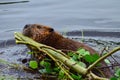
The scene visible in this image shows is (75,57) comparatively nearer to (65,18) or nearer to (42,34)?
(42,34)

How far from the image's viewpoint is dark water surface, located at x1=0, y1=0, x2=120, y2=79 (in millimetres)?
6918

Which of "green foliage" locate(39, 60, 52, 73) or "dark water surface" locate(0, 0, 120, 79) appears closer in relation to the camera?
"green foliage" locate(39, 60, 52, 73)

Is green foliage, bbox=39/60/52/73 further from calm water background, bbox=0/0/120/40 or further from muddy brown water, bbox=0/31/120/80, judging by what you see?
calm water background, bbox=0/0/120/40

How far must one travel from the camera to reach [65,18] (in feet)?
27.4

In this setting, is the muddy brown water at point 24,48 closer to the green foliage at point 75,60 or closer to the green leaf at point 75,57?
the green foliage at point 75,60

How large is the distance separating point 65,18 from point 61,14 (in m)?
0.29

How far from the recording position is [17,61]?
5.76 metres

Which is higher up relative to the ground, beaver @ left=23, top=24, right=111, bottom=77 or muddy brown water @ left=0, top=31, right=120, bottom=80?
beaver @ left=23, top=24, right=111, bottom=77

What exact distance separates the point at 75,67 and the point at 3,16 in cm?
527

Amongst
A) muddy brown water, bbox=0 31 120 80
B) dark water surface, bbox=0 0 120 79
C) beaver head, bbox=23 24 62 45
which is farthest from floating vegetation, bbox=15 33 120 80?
dark water surface, bbox=0 0 120 79

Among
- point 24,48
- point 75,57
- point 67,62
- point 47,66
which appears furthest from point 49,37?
point 24,48

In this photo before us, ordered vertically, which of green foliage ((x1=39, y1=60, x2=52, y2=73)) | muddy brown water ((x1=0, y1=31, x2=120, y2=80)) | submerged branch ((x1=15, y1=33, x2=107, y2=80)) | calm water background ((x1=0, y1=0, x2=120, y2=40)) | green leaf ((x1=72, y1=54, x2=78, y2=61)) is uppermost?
submerged branch ((x1=15, y1=33, x2=107, y2=80))

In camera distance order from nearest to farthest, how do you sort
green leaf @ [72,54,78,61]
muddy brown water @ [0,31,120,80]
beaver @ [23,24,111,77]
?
green leaf @ [72,54,78,61]
beaver @ [23,24,111,77]
muddy brown water @ [0,31,120,80]

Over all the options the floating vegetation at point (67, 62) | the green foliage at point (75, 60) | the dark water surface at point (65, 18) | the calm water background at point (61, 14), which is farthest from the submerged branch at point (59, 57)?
the calm water background at point (61, 14)
